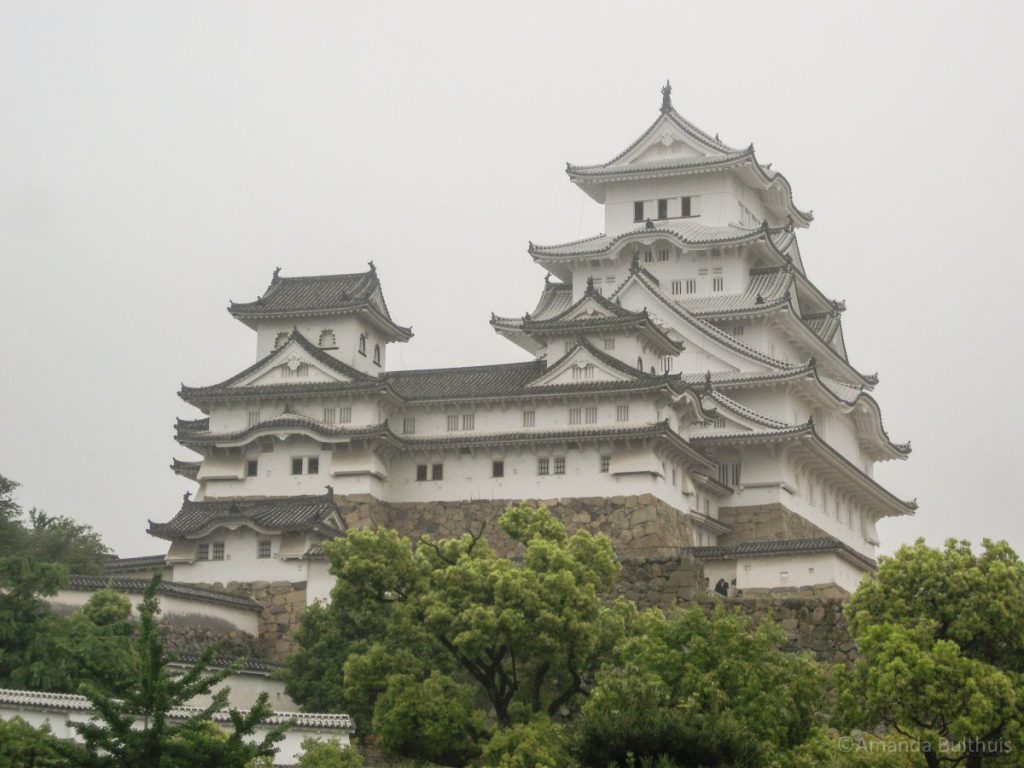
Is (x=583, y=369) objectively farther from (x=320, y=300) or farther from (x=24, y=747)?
(x=24, y=747)

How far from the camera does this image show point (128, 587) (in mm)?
43969

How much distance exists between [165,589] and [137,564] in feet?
24.7

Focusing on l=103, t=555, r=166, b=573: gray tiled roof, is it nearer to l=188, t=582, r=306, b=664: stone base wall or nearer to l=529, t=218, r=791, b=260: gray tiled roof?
l=188, t=582, r=306, b=664: stone base wall

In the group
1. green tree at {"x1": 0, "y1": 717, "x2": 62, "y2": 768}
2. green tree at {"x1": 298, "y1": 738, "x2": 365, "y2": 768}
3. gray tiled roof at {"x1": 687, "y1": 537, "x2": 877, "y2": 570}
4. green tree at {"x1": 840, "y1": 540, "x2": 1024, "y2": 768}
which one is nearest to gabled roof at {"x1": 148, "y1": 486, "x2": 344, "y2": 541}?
gray tiled roof at {"x1": 687, "y1": 537, "x2": 877, "y2": 570}

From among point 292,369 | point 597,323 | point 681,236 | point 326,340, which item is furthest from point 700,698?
point 681,236

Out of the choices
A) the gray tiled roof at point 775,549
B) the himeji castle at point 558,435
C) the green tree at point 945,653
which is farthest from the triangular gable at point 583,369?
the green tree at point 945,653

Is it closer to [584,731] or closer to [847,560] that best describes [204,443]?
[847,560]

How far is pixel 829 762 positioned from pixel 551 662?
6.39 meters

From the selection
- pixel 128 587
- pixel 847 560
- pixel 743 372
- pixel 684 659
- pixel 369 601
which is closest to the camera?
pixel 684 659

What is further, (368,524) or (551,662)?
(368,524)

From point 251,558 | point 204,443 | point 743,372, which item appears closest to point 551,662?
point 251,558

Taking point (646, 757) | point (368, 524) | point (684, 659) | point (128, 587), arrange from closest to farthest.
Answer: point (646, 757), point (684, 659), point (128, 587), point (368, 524)

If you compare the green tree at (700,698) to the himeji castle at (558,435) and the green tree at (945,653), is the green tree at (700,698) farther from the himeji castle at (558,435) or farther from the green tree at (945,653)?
the himeji castle at (558,435)

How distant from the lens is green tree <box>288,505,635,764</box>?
107 feet
